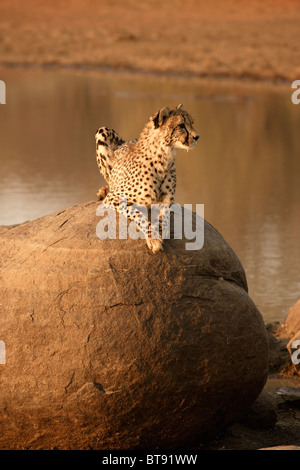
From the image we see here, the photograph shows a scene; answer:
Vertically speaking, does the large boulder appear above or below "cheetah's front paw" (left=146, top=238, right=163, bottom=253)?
below

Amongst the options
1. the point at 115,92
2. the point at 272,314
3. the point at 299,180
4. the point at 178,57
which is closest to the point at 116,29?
the point at 178,57

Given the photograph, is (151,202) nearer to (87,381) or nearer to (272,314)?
(87,381)

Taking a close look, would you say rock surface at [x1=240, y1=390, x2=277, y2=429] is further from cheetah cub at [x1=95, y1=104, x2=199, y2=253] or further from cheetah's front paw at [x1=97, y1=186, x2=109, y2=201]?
cheetah's front paw at [x1=97, y1=186, x2=109, y2=201]

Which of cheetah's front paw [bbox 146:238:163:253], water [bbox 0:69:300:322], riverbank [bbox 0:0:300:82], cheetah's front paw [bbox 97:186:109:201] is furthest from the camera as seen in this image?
riverbank [bbox 0:0:300:82]

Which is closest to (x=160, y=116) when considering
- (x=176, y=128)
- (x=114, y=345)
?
(x=176, y=128)

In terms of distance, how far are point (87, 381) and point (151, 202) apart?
137cm

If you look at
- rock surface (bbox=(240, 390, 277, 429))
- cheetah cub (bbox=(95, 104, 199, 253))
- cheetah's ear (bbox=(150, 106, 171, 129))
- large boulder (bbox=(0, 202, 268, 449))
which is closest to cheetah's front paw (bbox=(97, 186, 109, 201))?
cheetah cub (bbox=(95, 104, 199, 253))

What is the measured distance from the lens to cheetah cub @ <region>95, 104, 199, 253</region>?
19.9 feet

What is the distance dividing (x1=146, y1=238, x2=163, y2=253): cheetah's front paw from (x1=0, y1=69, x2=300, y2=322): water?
3701 mm

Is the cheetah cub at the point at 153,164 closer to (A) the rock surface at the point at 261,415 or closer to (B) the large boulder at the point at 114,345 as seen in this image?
(B) the large boulder at the point at 114,345

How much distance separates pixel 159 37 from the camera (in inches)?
1556

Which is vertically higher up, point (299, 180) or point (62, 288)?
point (299, 180)

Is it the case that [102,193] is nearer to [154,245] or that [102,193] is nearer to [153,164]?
[153,164]

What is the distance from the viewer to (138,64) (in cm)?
3278
